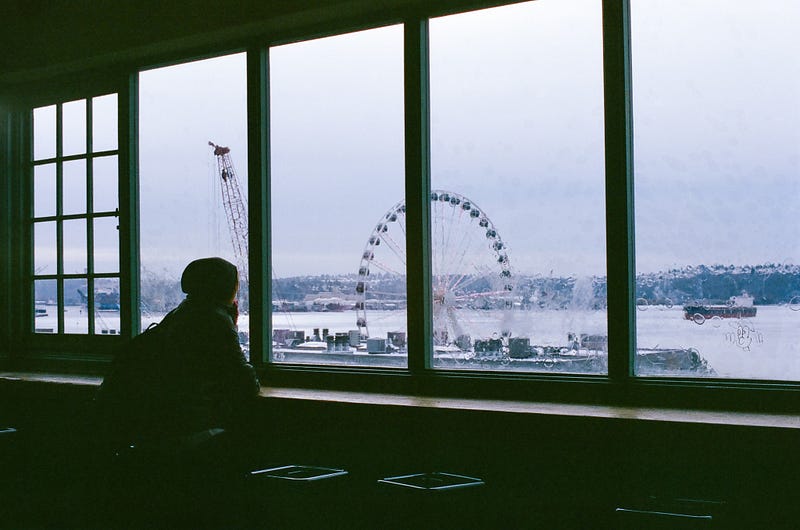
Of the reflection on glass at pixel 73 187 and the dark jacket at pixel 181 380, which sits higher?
the reflection on glass at pixel 73 187

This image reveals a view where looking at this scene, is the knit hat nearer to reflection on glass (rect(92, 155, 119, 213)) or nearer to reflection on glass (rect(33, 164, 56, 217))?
reflection on glass (rect(92, 155, 119, 213))

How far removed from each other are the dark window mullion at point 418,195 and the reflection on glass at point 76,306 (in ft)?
7.31

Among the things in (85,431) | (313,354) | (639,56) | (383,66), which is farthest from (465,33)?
(85,431)

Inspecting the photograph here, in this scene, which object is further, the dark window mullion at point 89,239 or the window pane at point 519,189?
the dark window mullion at point 89,239

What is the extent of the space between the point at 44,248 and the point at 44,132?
0.73 metres

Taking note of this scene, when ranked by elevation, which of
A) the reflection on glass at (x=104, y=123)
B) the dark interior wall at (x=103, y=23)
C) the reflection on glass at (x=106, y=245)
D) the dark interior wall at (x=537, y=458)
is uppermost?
the dark interior wall at (x=103, y=23)

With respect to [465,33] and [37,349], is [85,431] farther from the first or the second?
[465,33]

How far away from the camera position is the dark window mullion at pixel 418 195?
345 cm

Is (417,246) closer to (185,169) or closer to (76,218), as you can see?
(185,169)

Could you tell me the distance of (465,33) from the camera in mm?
3416

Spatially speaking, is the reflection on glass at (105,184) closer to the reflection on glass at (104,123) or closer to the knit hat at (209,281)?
the reflection on glass at (104,123)

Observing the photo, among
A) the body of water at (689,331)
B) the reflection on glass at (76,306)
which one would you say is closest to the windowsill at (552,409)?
the body of water at (689,331)

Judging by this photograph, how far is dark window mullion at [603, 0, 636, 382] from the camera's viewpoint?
301cm

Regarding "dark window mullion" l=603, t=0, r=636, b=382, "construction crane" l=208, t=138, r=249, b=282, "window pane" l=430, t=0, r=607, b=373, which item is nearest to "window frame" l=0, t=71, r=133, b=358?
"construction crane" l=208, t=138, r=249, b=282
